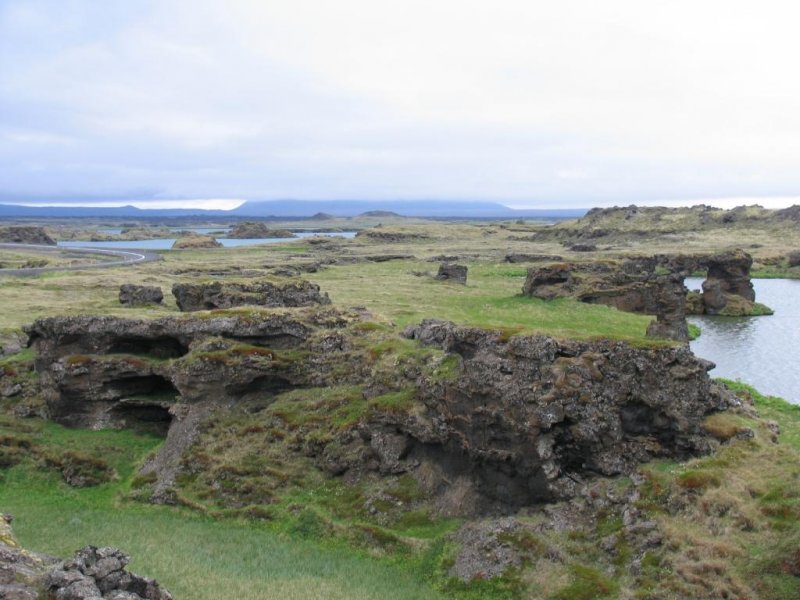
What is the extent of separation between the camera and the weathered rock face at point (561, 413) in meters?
31.0

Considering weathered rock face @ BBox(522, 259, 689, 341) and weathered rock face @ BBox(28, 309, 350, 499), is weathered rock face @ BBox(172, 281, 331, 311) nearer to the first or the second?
weathered rock face @ BBox(28, 309, 350, 499)

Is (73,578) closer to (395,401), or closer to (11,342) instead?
(395,401)

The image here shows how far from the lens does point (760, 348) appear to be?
255 ft

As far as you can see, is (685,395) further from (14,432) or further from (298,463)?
(14,432)

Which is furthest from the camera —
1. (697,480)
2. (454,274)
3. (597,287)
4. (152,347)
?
→ (454,274)

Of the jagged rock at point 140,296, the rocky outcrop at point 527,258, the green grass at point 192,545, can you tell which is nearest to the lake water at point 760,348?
the green grass at point 192,545

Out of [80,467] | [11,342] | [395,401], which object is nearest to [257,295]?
[11,342]

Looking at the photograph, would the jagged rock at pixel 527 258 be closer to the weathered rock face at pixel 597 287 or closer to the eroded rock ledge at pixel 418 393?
the weathered rock face at pixel 597 287

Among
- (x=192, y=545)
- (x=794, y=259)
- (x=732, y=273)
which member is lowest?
(x=192, y=545)

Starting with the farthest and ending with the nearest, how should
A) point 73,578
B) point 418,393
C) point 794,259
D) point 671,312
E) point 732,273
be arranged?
1. point 794,259
2. point 732,273
3. point 671,312
4. point 418,393
5. point 73,578

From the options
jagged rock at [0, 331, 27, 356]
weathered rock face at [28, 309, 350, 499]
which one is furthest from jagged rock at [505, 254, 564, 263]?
weathered rock face at [28, 309, 350, 499]

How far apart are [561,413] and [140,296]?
64532 mm

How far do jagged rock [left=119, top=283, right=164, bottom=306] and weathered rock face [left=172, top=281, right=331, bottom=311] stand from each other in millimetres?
A: 18179

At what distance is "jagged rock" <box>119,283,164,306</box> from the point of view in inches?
3265
